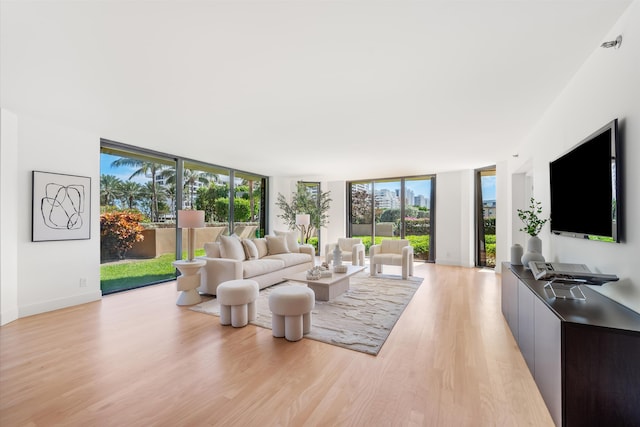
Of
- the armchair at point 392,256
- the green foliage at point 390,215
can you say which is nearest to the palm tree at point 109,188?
the armchair at point 392,256

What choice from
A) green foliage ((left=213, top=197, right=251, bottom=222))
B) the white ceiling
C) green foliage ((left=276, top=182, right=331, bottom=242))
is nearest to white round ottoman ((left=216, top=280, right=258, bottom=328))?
the white ceiling

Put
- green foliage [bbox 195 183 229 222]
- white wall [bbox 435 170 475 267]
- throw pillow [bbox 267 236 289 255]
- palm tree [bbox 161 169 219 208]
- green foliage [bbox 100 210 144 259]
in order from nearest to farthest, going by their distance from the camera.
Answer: green foliage [bbox 100 210 144 259]
palm tree [bbox 161 169 219 208]
throw pillow [bbox 267 236 289 255]
green foliage [bbox 195 183 229 222]
white wall [bbox 435 170 475 267]

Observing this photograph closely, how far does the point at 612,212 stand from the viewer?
173 centimetres

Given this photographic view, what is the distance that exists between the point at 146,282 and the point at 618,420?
5856 mm

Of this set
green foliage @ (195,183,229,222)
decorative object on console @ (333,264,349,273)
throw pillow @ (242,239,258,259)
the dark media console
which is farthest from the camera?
green foliage @ (195,183,229,222)

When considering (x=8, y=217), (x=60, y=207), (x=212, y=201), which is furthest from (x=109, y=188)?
(x=212, y=201)

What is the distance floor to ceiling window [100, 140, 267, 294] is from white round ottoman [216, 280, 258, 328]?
8.59 ft

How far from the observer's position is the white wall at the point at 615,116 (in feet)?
5.20

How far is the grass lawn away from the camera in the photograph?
4.50m

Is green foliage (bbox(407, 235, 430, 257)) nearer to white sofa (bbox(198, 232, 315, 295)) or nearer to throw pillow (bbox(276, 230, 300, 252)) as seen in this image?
white sofa (bbox(198, 232, 315, 295))

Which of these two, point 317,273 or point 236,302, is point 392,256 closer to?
point 317,273

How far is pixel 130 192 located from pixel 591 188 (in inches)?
234

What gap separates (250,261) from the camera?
184 inches

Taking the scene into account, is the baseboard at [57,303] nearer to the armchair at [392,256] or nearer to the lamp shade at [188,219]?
the lamp shade at [188,219]
